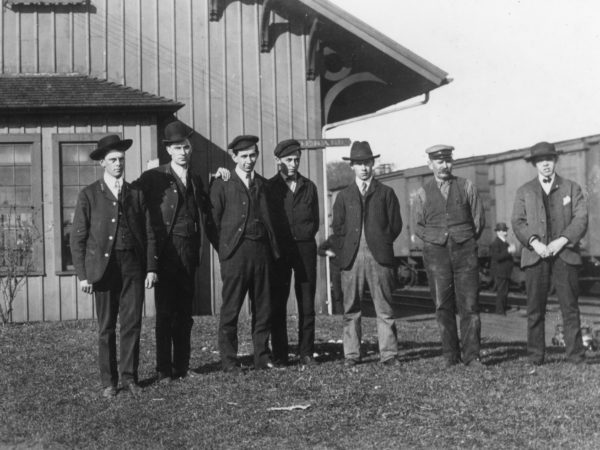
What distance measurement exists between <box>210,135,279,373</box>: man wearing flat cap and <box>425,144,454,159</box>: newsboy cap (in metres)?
1.60

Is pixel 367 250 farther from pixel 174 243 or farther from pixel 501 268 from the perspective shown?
pixel 501 268

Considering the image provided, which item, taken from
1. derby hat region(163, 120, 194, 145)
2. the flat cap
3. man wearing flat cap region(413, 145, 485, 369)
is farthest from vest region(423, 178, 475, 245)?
derby hat region(163, 120, 194, 145)

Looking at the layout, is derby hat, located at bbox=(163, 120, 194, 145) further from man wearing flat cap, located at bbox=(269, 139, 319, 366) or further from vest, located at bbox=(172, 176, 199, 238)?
man wearing flat cap, located at bbox=(269, 139, 319, 366)

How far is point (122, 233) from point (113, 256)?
0.20 meters

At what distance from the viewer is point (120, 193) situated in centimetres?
668

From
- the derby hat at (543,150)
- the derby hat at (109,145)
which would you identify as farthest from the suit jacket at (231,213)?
the derby hat at (543,150)

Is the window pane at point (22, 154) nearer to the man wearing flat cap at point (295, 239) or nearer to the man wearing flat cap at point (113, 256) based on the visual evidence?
the man wearing flat cap at point (295, 239)

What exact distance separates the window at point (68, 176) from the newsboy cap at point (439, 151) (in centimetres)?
623

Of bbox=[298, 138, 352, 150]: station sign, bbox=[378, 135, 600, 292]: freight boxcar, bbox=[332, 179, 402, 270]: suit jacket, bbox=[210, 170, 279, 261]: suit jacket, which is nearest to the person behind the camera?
bbox=[210, 170, 279, 261]: suit jacket

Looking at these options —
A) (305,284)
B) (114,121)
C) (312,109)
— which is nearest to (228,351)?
(305,284)

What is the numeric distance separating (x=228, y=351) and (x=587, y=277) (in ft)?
38.8

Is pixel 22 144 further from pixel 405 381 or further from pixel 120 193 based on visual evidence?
pixel 405 381

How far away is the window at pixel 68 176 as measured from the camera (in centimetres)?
1206

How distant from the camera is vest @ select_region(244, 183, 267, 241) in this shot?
7.30m
